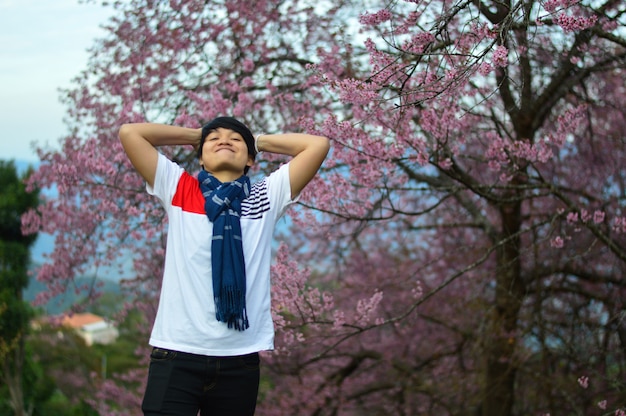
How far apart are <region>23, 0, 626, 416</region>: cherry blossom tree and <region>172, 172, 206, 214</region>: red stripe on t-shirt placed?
150 centimetres

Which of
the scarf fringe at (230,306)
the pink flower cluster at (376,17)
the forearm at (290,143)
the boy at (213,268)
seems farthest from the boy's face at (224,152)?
the pink flower cluster at (376,17)

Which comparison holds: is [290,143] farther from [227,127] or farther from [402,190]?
[402,190]

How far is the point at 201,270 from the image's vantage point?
7.32 ft

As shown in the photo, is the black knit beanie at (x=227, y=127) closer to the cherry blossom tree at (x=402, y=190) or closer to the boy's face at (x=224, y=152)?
the boy's face at (x=224, y=152)

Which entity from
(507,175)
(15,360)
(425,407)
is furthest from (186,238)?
(15,360)

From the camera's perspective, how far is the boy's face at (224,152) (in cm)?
240

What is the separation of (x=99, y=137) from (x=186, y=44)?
0.96 meters

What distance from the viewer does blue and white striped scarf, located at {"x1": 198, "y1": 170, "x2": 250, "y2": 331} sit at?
2127mm

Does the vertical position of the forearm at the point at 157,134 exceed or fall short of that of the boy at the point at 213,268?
it exceeds it

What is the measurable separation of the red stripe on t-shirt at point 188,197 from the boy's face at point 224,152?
0.28 ft

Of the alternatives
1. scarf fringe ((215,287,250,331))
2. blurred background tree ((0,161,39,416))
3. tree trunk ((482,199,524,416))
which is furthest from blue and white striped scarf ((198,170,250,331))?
blurred background tree ((0,161,39,416))

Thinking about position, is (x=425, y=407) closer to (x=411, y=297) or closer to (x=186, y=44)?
(x=411, y=297)

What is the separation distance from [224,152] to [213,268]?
0.43m

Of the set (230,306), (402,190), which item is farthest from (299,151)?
(402,190)
